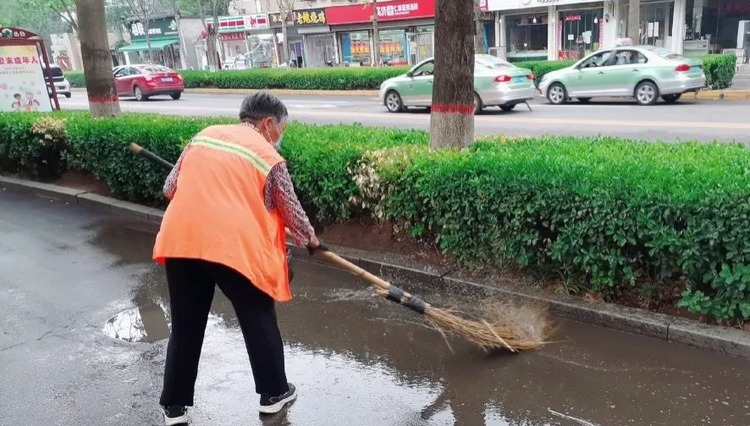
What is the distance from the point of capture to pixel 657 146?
5062 mm

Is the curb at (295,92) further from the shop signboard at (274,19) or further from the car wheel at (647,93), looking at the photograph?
the shop signboard at (274,19)

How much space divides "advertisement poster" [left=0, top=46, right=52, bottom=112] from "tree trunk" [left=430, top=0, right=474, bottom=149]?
896cm

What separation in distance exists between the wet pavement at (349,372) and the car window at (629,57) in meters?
11.9

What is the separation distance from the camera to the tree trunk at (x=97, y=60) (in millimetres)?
8703

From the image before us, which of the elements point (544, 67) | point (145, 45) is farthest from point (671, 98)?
point (145, 45)

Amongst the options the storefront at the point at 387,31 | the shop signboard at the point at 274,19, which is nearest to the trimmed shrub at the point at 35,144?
the storefront at the point at 387,31

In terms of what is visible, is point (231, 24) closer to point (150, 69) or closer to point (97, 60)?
point (150, 69)

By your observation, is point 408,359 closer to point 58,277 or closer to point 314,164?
point 314,164

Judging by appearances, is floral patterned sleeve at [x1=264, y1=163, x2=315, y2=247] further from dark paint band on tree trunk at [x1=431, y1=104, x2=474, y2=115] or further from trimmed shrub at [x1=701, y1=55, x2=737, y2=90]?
trimmed shrub at [x1=701, y1=55, x2=737, y2=90]

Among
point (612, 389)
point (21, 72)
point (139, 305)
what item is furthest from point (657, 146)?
point (21, 72)

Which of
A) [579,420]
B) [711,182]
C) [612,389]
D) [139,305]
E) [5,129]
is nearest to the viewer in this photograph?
[579,420]

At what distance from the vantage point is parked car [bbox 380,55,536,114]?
14.5 meters

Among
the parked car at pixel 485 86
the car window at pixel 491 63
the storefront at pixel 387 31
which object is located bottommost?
the parked car at pixel 485 86

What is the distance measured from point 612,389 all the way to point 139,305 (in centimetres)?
350
